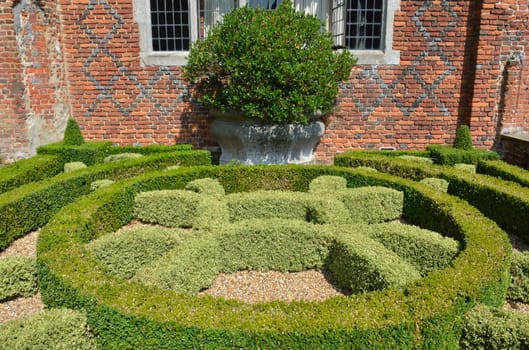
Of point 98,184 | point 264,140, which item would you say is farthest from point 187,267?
point 264,140

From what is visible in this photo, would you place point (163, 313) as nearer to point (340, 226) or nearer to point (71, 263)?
point (71, 263)

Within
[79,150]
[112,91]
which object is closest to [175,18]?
[112,91]

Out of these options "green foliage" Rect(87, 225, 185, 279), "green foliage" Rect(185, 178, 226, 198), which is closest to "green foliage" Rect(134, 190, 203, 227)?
"green foliage" Rect(185, 178, 226, 198)

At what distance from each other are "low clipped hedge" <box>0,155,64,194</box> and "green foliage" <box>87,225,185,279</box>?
111 inches

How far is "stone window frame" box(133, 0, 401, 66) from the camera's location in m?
9.23

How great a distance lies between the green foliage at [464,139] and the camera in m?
9.10

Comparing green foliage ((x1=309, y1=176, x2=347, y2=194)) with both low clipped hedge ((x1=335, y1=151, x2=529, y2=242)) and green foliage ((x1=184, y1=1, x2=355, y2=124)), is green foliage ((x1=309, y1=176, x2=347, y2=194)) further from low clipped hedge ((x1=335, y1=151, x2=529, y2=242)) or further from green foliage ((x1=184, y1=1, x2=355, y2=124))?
green foliage ((x1=184, y1=1, x2=355, y2=124))

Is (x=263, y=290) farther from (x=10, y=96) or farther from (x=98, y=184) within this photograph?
(x=10, y=96)

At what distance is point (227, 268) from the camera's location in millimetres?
4691

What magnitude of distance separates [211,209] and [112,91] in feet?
18.8

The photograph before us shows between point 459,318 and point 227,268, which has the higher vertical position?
point 459,318

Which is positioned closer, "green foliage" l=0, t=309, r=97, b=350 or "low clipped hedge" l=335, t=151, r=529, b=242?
"green foliage" l=0, t=309, r=97, b=350

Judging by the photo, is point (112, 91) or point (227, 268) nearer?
point (227, 268)

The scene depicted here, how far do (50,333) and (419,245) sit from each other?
141 inches
